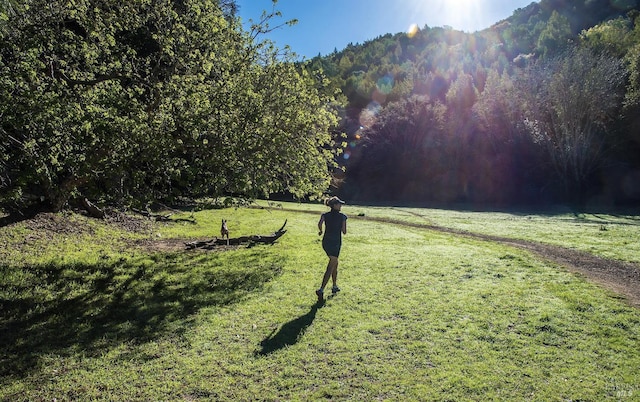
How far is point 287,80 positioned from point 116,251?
8.50 metres

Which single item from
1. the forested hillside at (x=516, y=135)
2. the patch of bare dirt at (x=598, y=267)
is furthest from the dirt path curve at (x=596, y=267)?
the forested hillside at (x=516, y=135)

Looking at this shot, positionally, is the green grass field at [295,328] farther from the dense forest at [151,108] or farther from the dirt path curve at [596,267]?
the dense forest at [151,108]

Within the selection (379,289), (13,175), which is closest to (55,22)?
(13,175)

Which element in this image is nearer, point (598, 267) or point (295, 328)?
point (295, 328)

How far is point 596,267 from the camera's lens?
12969 millimetres

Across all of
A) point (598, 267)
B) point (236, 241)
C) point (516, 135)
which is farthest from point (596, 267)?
point (516, 135)

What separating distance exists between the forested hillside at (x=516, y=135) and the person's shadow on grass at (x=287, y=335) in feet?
80.3

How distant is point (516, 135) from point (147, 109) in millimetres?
52095

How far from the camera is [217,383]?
5641 mm

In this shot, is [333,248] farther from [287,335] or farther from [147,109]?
[147,109]

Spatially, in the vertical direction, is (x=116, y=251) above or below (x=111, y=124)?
below

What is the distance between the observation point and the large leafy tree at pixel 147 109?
27.0ft

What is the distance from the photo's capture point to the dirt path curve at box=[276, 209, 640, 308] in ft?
34.2

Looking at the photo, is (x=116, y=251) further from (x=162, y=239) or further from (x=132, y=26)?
(x=132, y=26)
